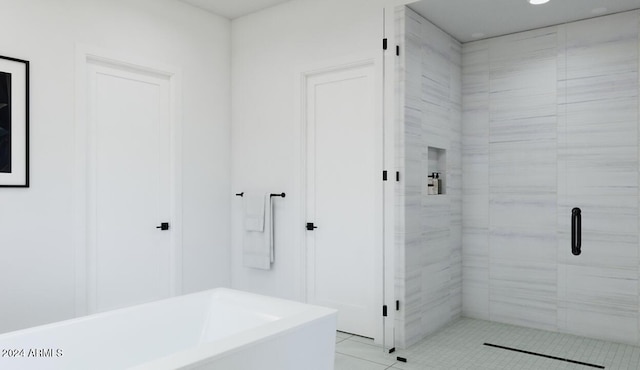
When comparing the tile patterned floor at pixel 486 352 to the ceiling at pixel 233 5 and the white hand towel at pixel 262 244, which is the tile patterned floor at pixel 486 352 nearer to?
the white hand towel at pixel 262 244

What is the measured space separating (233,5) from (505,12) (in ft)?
7.39

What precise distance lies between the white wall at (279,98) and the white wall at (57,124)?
0.45 metres

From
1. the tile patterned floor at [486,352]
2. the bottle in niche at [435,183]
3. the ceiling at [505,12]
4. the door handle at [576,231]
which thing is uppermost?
the ceiling at [505,12]

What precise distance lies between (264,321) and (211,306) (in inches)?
15.6

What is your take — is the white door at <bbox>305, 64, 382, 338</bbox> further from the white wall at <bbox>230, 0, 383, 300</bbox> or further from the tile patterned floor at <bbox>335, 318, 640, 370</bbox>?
the tile patterned floor at <bbox>335, 318, 640, 370</bbox>

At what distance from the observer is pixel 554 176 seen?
3811mm

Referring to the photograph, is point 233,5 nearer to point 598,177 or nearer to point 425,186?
point 425,186

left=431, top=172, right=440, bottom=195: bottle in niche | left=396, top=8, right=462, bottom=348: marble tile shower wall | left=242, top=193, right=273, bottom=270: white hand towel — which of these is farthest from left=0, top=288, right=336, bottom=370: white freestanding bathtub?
left=431, top=172, right=440, bottom=195: bottle in niche

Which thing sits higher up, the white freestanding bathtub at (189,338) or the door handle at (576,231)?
the door handle at (576,231)

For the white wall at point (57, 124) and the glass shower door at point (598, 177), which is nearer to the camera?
the white wall at point (57, 124)

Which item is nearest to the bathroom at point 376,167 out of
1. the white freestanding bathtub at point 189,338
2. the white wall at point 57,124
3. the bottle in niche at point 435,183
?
the white wall at point 57,124

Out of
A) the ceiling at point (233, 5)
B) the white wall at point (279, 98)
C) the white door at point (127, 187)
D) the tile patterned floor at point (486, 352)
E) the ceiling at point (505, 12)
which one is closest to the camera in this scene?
the tile patterned floor at point (486, 352)

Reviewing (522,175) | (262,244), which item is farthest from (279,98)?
(522,175)

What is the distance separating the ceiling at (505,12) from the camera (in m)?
3.33
